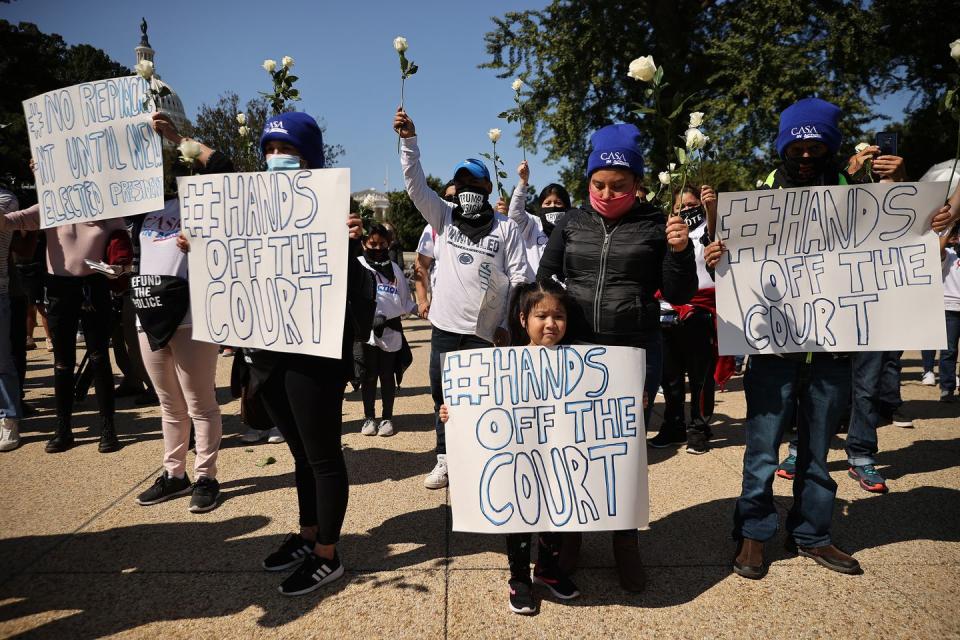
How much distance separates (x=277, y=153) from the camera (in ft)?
8.75

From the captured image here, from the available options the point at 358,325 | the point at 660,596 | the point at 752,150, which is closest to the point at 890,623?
the point at 660,596

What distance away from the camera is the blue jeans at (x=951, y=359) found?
595cm

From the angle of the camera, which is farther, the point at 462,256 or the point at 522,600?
the point at 462,256

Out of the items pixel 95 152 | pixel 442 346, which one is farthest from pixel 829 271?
pixel 95 152

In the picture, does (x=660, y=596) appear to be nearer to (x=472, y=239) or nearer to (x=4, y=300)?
(x=472, y=239)

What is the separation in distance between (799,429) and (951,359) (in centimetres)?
456

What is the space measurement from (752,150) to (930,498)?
14093 mm

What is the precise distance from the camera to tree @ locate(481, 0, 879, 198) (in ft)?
47.9

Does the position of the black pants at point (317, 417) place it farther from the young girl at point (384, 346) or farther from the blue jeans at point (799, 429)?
the young girl at point (384, 346)

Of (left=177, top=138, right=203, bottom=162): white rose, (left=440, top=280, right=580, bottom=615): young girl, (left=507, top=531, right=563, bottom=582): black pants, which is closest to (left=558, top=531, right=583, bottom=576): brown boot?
(left=440, top=280, right=580, bottom=615): young girl

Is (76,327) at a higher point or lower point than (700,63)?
lower

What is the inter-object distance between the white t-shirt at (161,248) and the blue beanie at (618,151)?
247 cm

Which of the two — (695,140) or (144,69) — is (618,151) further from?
(144,69)

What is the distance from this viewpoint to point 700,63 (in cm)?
1775
